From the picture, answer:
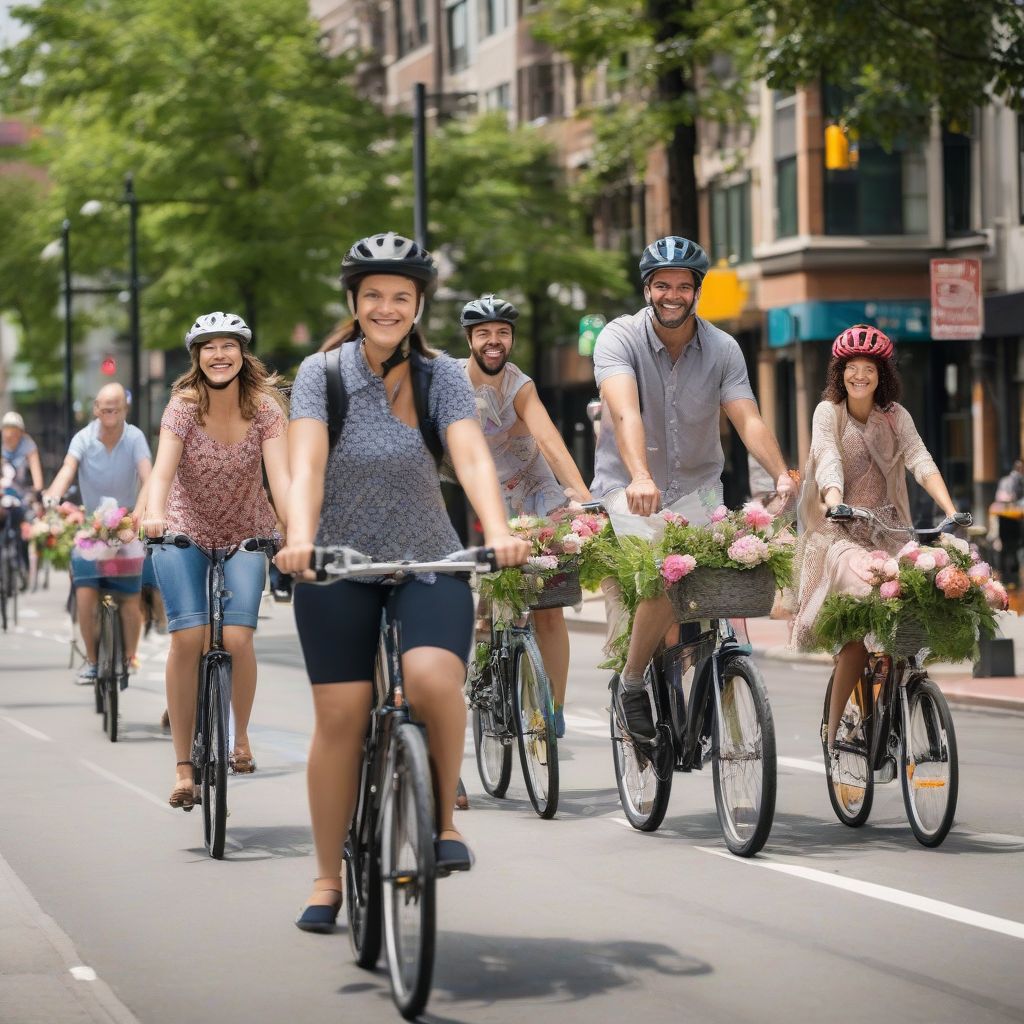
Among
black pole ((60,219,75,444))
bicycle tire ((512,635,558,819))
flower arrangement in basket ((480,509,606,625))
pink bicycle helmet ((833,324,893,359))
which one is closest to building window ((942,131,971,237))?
black pole ((60,219,75,444))

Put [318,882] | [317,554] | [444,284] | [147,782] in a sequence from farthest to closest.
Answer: [444,284]
[147,782]
[318,882]
[317,554]

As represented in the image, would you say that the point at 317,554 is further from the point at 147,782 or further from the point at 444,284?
the point at 444,284

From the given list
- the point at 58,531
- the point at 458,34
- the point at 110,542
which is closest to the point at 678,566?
the point at 110,542

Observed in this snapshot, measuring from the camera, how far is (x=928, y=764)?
26.6 ft

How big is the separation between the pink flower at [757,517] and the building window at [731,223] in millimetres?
33136

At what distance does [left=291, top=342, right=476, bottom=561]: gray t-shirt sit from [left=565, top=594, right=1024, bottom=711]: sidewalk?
308 cm

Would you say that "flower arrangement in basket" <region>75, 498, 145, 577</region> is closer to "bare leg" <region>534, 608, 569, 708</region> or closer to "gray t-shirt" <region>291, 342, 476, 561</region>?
"bare leg" <region>534, 608, 569, 708</region>

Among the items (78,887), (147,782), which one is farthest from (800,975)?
(147,782)

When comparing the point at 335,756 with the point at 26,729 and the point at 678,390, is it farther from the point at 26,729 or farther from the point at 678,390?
the point at 26,729

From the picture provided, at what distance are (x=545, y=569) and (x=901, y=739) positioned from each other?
66.7 inches

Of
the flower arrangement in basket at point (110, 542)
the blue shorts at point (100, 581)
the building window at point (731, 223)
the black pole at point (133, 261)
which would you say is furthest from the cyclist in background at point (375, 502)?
the building window at point (731, 223)

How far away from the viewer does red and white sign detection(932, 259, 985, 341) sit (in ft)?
59.3

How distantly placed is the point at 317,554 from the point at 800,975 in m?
1.72

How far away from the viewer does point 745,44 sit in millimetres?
25906
